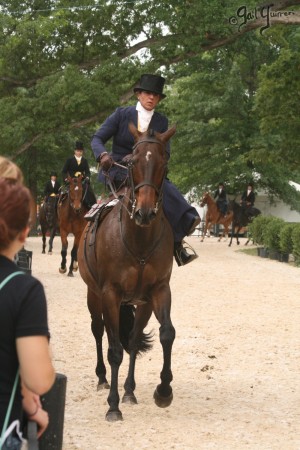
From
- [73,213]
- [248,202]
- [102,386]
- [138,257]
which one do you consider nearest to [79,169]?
[73,213]

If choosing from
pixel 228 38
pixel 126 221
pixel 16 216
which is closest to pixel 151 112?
pixel 126 221

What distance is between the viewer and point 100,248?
295 inches

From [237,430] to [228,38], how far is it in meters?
18.6

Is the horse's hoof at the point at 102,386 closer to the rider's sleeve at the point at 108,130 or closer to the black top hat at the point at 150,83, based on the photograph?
the rider's sleeve at the point at 108,130

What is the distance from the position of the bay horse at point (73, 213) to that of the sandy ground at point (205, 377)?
2.23 metres

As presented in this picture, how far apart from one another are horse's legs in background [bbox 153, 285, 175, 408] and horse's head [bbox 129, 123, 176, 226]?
819 millimetres

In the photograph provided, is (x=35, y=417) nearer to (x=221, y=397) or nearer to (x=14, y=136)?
(x=221, y=397)

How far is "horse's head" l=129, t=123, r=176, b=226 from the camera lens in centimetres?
669

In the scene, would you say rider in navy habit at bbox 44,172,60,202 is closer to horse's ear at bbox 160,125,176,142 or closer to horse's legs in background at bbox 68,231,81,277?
horse's legs in background at bbox 68,231,81,277

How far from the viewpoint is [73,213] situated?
18.2m
